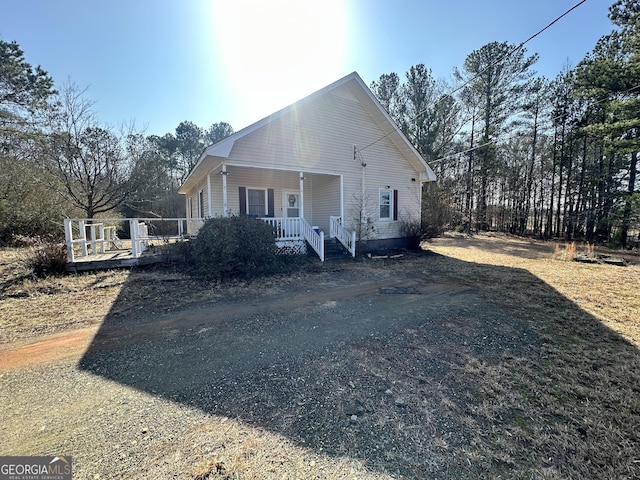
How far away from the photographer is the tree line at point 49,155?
12398mm

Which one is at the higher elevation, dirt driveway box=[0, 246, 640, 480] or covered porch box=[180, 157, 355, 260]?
covered porch box=[180, 157, 355, 260]

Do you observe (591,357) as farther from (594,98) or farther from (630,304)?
Result: (594,98)

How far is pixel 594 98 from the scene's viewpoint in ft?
53.1


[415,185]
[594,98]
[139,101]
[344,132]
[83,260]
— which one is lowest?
[83,260]

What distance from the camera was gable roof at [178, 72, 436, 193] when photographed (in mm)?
8833

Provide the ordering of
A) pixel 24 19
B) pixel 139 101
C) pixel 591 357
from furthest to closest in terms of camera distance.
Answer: pixel 139 101 → pixel 24 19 → pixel 591 357

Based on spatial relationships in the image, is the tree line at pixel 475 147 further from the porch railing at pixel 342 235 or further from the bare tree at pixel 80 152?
the porch railing at pixel 342 235

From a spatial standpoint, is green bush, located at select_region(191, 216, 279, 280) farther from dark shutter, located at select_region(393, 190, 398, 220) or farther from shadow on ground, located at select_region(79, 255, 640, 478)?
dark shutter, located at select_region(393, 190, 398, 220)

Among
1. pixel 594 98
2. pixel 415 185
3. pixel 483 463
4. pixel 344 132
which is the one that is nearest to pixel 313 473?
pixel 483 463

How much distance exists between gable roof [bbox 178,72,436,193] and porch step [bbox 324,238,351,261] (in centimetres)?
504

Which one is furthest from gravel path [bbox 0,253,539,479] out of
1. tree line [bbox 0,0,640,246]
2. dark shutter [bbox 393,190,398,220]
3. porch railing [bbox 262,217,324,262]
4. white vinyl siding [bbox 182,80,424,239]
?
dark shutter [bbox 393,190,398,220]

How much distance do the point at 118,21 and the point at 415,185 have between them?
13625 millimetres

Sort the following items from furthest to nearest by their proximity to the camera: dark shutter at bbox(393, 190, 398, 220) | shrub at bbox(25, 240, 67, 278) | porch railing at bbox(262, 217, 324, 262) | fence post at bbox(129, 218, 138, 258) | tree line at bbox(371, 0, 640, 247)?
tree line at bbox(371, 0, 640, 247), dark shutter at bbox(393, 190, 398, 220), porch railing at bbox(262, 217, 324, 262), fence post at bbox(129, 218, 138, 258), shrub at bbox(25, 240, 67, 278)

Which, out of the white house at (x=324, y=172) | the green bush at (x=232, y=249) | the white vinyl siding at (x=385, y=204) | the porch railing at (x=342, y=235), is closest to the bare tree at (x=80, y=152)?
the white house at (x=324, y=172)
